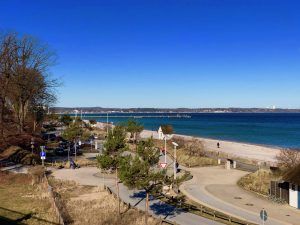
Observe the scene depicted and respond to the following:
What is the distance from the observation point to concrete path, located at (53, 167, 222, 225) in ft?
77.6

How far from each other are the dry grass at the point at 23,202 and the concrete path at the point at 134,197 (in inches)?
167

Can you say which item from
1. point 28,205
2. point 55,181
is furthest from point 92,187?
point 28,205

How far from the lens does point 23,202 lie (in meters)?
28.1

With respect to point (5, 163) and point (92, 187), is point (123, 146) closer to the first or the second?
point (92, 187)

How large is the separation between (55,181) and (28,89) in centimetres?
2379

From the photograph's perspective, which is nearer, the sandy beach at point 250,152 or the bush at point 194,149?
the bush at point 194,149

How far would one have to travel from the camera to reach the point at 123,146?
2995cm

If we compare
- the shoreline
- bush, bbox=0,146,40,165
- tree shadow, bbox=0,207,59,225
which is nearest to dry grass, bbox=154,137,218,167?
the shoreline

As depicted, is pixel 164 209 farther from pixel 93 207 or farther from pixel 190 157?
pixel 190 157

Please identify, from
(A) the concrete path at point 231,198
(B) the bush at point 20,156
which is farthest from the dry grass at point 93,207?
(B) the bush at point 20,156

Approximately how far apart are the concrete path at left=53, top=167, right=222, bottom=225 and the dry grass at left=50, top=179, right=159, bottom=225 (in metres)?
1.17

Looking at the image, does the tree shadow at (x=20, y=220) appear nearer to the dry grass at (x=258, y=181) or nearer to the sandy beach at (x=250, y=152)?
the dry grass at (x=258, y=181)

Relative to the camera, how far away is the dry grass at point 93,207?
23122mm

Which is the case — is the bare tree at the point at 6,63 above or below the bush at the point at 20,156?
above
